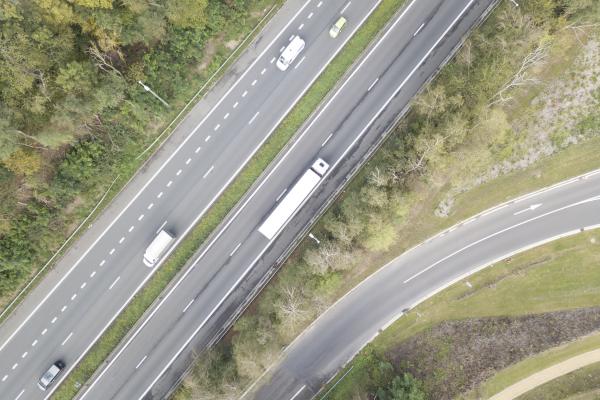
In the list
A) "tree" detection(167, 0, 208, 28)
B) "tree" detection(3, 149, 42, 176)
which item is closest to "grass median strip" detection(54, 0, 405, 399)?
"tree" detection(167, 0, 208, 28)

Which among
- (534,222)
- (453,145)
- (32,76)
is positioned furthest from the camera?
(534,222)

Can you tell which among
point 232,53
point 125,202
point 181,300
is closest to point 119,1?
point 232,53

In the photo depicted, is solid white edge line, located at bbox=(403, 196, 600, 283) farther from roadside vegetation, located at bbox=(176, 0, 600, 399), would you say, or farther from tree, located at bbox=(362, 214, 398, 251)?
tree, located at bbox=(362, 214, 398, 251)

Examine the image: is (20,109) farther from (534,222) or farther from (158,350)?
(534,222)

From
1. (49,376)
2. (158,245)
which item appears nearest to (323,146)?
(158,245)

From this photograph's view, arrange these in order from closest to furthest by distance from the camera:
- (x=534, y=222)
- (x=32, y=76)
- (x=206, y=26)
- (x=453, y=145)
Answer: (x=32, y=76) < (x=453, y=145) < (x=206, y=26) < (x=534, y=222)

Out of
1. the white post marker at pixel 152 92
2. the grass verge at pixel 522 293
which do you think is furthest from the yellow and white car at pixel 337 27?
the grass verge at pixel 522 293

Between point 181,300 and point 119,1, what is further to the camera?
point 181,300
